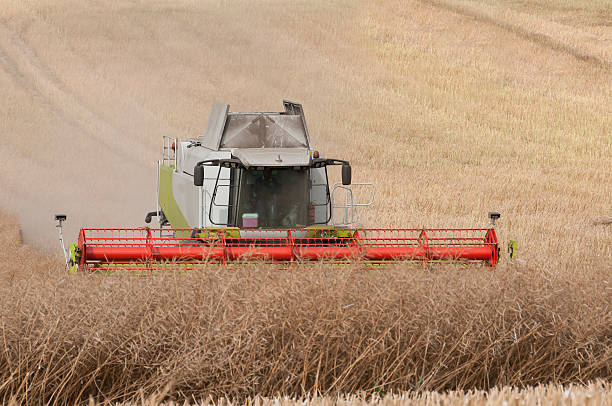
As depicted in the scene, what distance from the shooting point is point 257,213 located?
400 inches

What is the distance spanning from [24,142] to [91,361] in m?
21.0

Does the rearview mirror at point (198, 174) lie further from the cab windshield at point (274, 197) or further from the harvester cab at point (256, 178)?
the cab windshield at point (274, 197)

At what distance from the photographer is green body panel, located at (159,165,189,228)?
38.5 ft

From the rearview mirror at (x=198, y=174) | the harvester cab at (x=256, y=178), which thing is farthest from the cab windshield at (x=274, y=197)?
the rearview mirror at (x=198, y=174)

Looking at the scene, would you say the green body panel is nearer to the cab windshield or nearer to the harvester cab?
the harvester cab

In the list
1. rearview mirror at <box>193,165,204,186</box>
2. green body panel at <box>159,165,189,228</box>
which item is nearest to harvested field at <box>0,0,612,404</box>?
green body panel at <box>159,165,189,228</box>

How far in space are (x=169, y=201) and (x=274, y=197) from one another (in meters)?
3.04

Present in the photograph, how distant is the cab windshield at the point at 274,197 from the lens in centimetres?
1017

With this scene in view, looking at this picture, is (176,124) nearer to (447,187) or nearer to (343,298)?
(447,187)

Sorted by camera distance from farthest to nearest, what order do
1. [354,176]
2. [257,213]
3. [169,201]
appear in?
[354,176] → [169,201] → [257,213]

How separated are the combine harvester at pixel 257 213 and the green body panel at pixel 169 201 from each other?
5 centimetres

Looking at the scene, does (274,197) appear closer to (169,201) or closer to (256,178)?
(256,178)

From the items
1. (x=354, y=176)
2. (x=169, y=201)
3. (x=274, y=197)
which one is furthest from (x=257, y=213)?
(x=354, y=176)

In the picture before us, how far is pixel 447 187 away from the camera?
1952 centimetres
